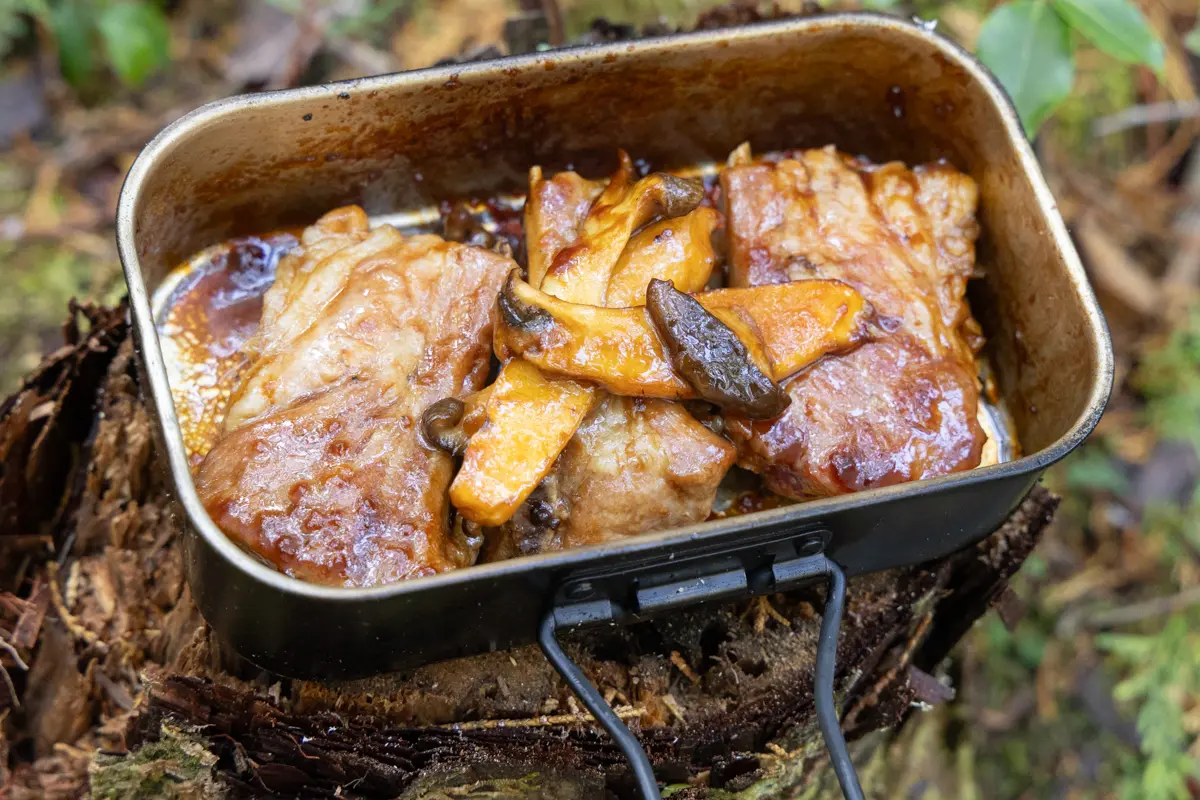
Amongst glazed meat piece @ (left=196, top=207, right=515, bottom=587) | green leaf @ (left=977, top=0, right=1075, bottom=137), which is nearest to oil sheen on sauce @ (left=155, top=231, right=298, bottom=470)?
glazed meat piece @ (left=196, top=207, right=515, bottom=587)

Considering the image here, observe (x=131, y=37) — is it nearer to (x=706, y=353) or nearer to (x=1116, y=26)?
(x=706, y=353)

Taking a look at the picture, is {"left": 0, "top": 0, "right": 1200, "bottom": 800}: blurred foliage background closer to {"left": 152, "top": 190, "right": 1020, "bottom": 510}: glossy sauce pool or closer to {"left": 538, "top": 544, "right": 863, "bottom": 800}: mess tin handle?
{"left": 152, "top": 190, "right": 1020, "bottom": 510}: glossy sauce pool

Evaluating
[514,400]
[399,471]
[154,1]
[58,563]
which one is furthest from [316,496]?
[154,1]

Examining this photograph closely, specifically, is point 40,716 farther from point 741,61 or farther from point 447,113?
point 741,61

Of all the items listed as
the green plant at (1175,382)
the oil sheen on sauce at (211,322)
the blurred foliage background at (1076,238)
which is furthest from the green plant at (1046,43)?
the oil sheen on sauce at (211,322)

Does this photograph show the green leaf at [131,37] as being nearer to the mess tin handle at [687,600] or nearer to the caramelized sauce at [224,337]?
the caramelized sauce at [224,337]

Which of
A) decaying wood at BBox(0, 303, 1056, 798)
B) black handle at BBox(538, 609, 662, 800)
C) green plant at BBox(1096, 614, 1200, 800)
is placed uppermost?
black handle at BBox(538, 609, 662, 800)
